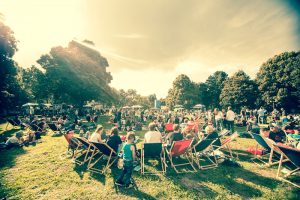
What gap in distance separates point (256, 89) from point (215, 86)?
18.7 m

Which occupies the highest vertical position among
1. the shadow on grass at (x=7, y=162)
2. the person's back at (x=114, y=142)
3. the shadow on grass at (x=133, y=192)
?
the person's back at (x=114, y=142)

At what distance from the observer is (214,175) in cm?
543

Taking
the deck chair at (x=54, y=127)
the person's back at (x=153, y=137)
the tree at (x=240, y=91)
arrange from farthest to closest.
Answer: the tree at (x=240, y=91)
the deck chair at (x=54, y=127)
the person's back at (x=153, y=137)

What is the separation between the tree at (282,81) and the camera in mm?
30703

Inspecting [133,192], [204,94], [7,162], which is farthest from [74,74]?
[204,94]

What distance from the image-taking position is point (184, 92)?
53938 millimetres

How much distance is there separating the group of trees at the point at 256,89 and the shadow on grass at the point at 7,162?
1513 inches

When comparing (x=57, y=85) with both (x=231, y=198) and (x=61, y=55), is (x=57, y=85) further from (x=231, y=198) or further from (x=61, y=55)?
(x=231, y=198)

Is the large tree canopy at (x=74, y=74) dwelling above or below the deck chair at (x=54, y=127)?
above

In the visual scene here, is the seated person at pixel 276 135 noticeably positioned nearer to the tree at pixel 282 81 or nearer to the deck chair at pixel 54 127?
the deck chair at pixel 54 127

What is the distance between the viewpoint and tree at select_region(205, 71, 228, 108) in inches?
2234

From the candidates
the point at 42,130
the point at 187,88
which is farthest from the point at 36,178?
the point at 187,88

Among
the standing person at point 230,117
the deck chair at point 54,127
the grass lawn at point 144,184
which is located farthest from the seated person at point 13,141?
the standing person at point 230,117

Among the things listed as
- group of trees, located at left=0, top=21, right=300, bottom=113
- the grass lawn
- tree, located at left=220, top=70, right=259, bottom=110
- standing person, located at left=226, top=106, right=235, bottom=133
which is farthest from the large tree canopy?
tree, located at left=220, top=70, right=259, bottom=110
